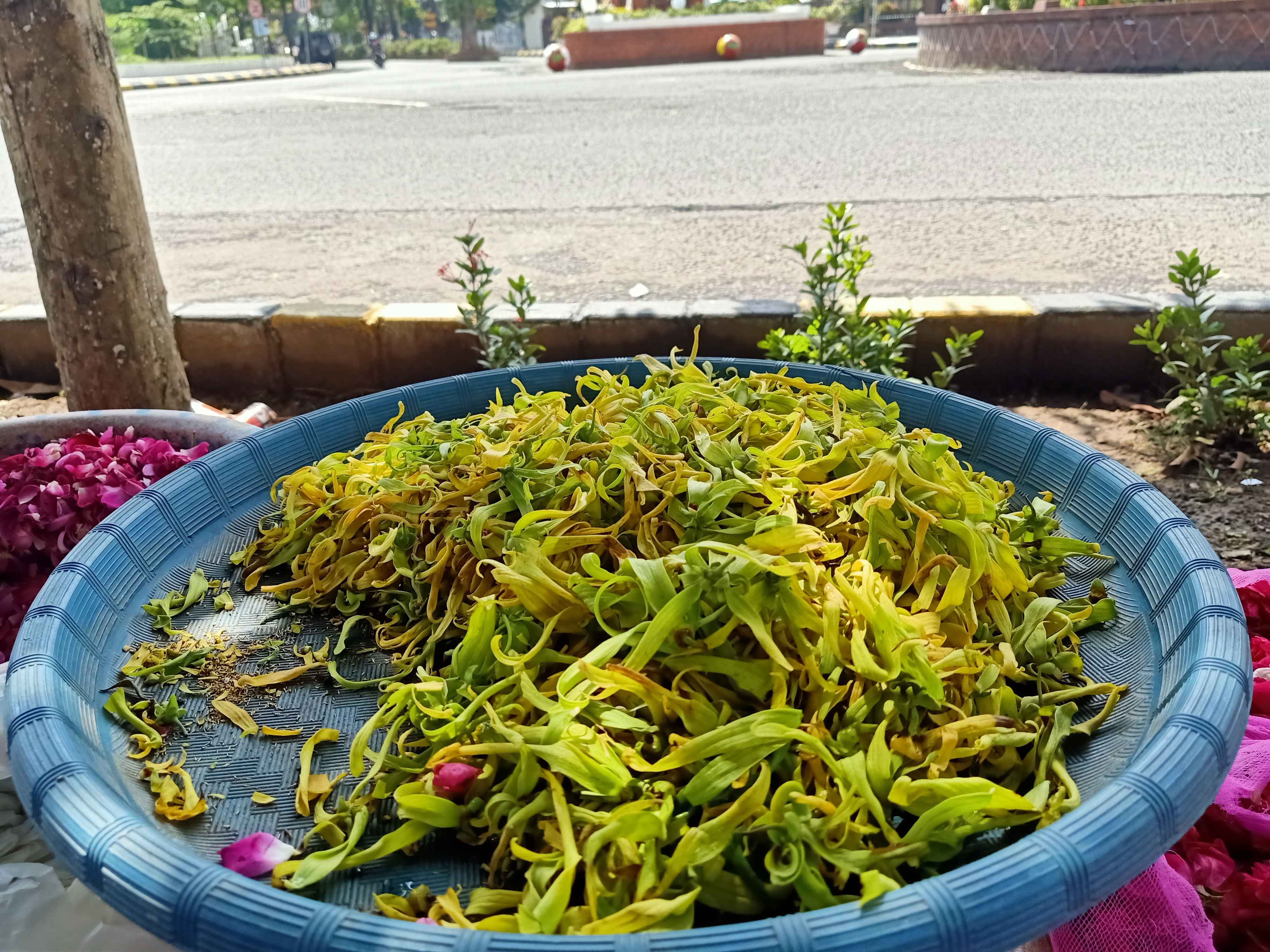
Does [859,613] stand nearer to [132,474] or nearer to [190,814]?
[190,814]

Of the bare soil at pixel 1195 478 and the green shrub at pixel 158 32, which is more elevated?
the green shrub at pixel 158 32

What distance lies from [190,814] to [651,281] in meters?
3.83

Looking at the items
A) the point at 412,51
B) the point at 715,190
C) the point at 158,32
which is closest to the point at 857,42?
the point at 715,190

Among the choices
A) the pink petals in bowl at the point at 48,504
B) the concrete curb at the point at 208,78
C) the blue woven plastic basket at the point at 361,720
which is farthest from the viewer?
the concrete curb at the point at 208,78

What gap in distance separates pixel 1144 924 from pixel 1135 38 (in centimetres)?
1549

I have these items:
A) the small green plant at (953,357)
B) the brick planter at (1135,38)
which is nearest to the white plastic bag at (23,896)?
the small green plant at (953,357)

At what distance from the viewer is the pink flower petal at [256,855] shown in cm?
105

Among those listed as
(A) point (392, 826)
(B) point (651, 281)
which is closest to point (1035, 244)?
(B) point (651, 281)

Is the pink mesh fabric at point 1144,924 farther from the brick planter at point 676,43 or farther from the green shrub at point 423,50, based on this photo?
the green shrub at point 423,50

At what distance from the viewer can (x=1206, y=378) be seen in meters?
2.88

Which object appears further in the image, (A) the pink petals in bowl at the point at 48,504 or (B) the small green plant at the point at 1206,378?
(B) the small green plant at the point at 1206,378

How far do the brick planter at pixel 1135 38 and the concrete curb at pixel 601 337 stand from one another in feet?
41.8

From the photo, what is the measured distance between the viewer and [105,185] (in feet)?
7.78

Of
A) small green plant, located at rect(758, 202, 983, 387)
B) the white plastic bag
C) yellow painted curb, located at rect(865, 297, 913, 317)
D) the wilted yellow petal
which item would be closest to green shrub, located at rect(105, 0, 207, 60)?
yellow painted curb, located at rect(865, 297, 913, 317)
